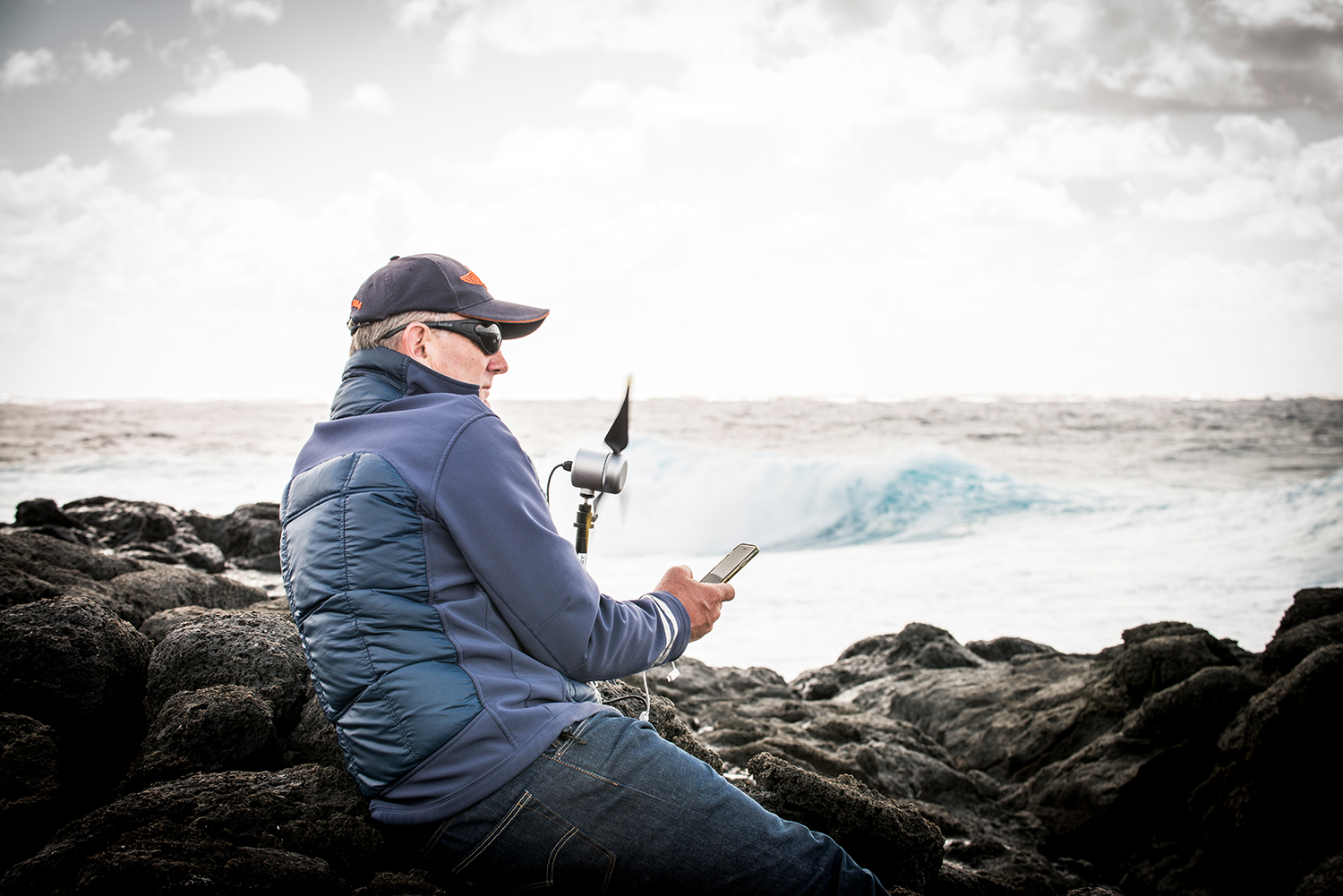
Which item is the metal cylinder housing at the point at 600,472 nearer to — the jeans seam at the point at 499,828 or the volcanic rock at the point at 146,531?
the jeans seam at the point at 499,828

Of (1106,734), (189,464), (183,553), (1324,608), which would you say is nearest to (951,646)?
(1106,734)

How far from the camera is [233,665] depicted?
10.2ft

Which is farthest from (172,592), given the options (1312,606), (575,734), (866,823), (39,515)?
(1312,606)

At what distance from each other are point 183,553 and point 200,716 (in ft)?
26.2

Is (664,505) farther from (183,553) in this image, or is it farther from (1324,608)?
(1324,608)

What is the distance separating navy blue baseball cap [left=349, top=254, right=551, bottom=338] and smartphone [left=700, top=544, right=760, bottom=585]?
101 cm

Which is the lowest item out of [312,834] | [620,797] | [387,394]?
[312,834]

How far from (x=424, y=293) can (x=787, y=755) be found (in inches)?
138

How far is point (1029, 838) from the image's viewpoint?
484 cm

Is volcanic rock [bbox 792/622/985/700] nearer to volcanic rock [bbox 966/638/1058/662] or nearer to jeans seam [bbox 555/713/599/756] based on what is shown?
volcanic rock [bbox 966/638/1058/662]

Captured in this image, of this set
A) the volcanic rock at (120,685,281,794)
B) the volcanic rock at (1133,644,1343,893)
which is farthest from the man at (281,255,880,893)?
the volcanic rock at (1133,644,1343,893)

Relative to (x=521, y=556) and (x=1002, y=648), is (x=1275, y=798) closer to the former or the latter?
(x=521, y=556)

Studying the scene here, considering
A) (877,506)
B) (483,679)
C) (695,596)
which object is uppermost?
(695,596)

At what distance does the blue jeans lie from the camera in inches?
77.4
